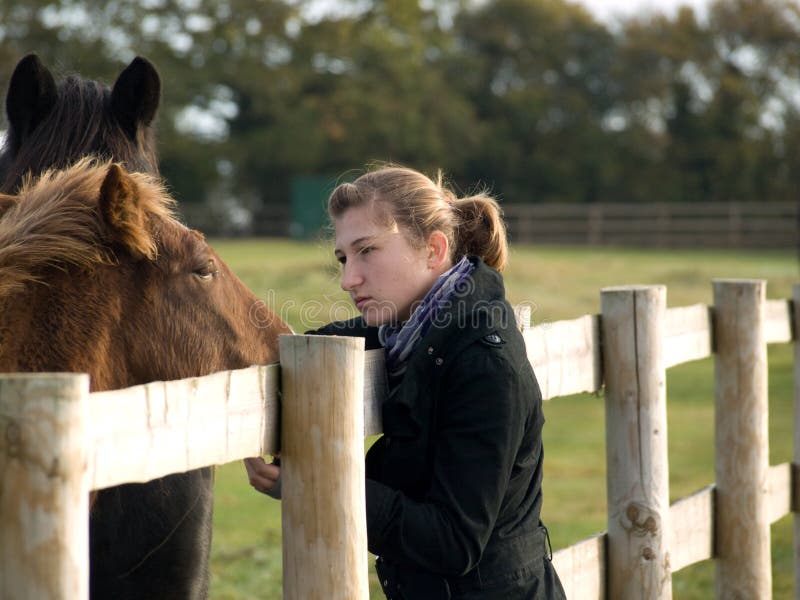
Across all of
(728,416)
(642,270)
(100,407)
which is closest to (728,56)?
(642,270)

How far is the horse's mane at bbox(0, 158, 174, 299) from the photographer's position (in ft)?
7.04

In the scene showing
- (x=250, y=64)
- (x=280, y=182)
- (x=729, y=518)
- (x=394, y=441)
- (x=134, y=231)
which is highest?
(x=250, y=64)

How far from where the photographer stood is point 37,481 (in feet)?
4.90

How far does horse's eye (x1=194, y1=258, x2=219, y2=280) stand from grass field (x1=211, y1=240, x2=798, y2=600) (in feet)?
2.27

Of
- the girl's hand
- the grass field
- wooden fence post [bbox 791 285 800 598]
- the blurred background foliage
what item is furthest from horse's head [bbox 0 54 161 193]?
the blurred background foliage

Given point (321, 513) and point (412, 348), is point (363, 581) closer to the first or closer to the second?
point (321, 513)

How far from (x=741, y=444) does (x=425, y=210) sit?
2.21 meters

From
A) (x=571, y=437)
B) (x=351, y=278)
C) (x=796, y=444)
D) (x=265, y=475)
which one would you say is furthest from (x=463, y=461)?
(x=571, y=437)

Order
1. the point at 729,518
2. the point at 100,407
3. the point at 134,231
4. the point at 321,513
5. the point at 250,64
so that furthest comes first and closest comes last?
the point at 250,64, the point at 729,518, the point at 134,231, the point at 321,513, the point at 100,407

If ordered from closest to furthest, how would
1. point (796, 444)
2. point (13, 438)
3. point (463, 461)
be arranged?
1. point (13, 438)
2. point (463, 461)
3. point (796, 444)

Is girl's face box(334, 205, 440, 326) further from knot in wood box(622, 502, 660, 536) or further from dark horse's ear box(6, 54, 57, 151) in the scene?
dark horse's ear box(6, 54, 57, 151)

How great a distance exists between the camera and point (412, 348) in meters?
2.36

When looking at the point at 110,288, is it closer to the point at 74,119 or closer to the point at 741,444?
the point at 74,119

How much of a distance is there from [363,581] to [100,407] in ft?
2.53
